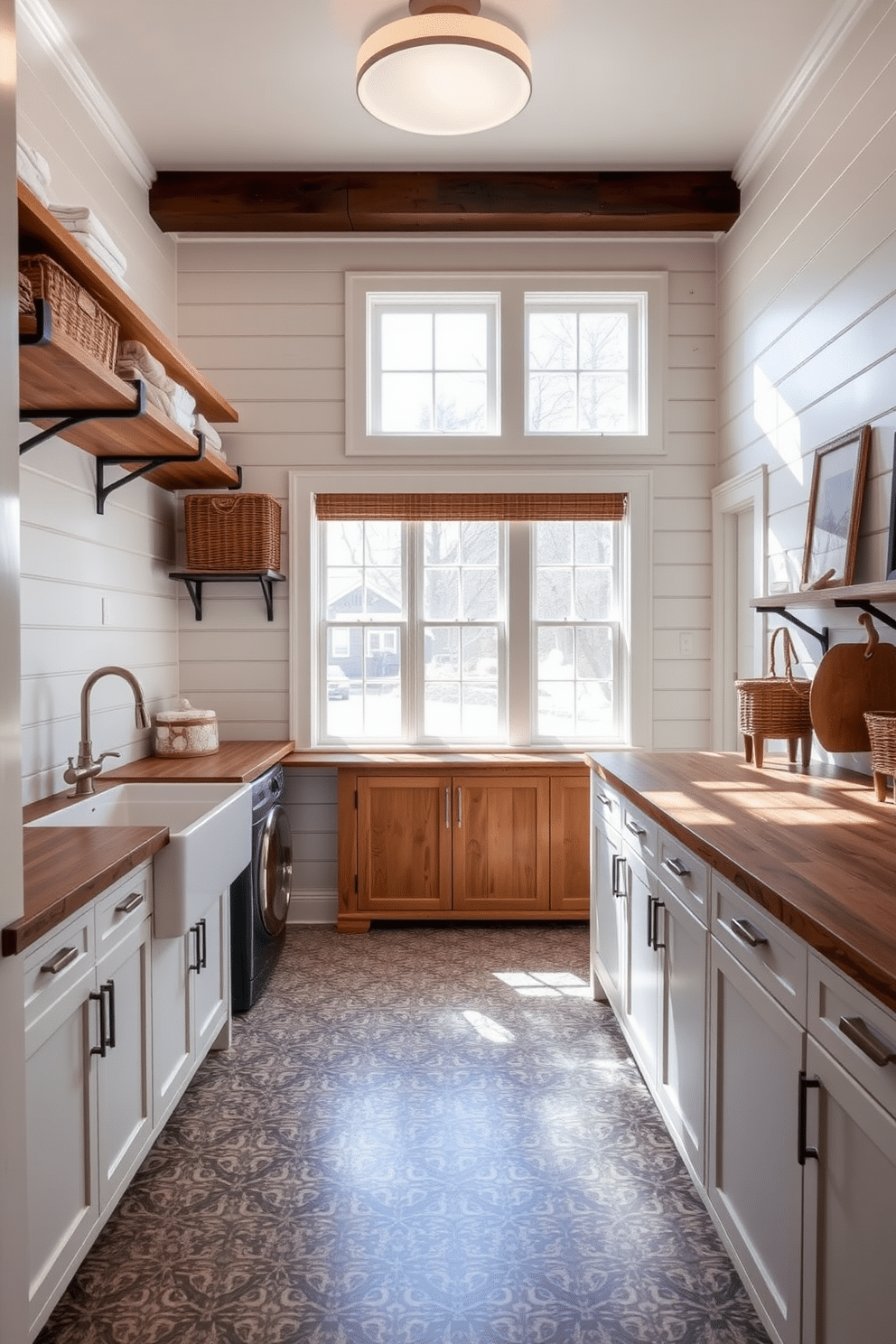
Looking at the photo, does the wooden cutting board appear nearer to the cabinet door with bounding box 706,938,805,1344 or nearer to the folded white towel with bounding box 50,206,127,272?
the cabinet door with bounding box 706,938,805,1344

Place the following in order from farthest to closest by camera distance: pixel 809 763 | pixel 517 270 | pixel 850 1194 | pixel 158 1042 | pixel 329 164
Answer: pixel 517 270
pixel 329 164
pixel 809 763
pixel 158 1042
pixel 850 1194

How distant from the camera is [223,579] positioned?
3.95m

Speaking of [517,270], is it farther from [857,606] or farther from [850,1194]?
[850,1194]

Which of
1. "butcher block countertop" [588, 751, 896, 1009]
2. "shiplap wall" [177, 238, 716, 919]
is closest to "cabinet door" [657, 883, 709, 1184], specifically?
"butcher block countertop" [588, 751, 896, 1009]

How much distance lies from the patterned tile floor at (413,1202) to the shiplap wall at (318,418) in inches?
62.0

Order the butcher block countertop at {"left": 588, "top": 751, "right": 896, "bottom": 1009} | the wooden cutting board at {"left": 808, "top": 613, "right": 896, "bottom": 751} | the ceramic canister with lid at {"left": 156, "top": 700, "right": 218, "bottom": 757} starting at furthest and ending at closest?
the ceramic canister with lid at {"left": 156, "top": 700, "right": 218, "bottom": 757}, the wooden cutting board at {"left": 808, "top": 613, "right": 896, "bottom": 751}, the butcher block countertop at {"left": 588, "top": 751, "right": 896, "bottom": 1009}

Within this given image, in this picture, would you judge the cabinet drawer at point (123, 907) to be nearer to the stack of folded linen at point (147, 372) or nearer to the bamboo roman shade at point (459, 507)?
the stack of folded linen at point (147, 372)

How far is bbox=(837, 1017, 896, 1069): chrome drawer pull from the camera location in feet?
3.50

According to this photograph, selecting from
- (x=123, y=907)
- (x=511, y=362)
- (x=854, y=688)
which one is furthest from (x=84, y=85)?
(x=854, y=688)

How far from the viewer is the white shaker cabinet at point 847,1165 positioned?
1073 millimetres

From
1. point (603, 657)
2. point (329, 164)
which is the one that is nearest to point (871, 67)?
point (329, 164)

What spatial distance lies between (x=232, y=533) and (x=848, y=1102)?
332 cm

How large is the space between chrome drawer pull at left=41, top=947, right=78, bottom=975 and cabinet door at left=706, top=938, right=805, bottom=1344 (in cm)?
127

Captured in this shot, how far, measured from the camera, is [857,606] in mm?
2635
